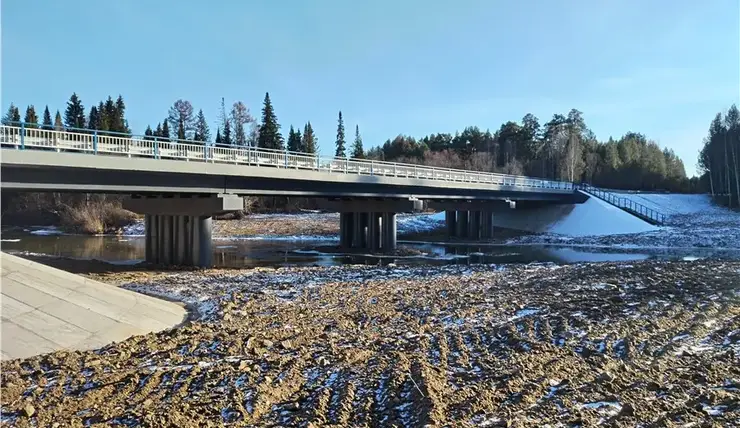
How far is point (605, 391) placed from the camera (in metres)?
6.39

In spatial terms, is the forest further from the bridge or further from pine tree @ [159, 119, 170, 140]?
the bridge

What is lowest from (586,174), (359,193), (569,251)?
(569,251)

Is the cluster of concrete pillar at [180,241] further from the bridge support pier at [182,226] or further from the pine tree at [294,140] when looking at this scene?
the pine tree at [294,140]

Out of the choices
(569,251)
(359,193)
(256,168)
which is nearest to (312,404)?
(256,168)

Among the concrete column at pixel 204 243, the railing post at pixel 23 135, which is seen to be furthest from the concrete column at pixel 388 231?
the railing post at pixel 23 135

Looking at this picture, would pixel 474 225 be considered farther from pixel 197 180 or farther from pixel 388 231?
pixel 197 180

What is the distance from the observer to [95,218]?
192 feet

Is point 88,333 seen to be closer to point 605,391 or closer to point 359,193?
point 605,391

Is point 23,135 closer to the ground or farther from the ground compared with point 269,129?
closer to the ground

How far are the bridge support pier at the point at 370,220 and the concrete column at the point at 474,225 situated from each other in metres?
13.2

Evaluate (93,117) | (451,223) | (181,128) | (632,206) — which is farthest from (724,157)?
(93,117)

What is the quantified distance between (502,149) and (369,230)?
74959 millimetres

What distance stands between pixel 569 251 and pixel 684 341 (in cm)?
2959

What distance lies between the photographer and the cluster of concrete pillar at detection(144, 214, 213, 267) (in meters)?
26.0
